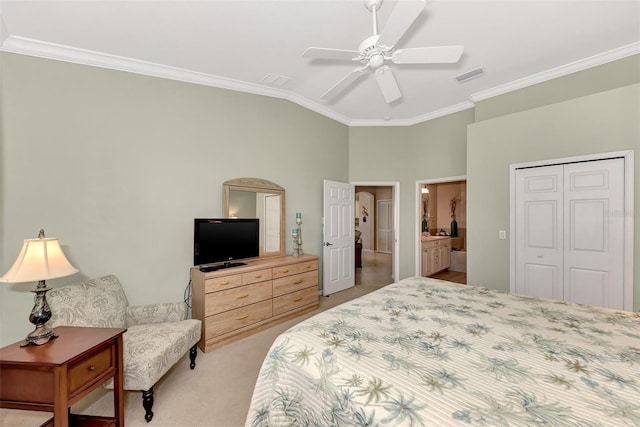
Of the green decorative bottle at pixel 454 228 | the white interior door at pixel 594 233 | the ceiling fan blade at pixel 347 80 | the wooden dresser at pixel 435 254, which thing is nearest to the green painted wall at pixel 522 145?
the white interior door at pixel 594 233

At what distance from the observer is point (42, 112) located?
238 cm

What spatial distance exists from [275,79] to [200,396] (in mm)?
3499

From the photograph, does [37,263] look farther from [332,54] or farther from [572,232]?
[572,232]

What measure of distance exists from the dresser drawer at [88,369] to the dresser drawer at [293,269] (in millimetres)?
1822

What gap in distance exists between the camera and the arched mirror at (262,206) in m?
3.33

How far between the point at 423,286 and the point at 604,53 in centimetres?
330

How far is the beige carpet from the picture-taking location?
179 centimetres

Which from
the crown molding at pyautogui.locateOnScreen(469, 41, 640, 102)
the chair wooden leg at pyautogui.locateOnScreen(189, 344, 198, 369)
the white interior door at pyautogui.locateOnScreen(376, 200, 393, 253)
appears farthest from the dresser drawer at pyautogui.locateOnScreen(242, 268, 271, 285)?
the white interior door at pyautogui.locateOnScreen(376, 200, 393, 253)

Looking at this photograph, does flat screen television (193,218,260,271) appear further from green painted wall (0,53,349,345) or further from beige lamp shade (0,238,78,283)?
beige lamp shade (0,238,78,283)

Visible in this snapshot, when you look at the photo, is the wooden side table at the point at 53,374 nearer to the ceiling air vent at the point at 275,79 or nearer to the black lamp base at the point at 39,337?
the black lamp base at the point at 39,337

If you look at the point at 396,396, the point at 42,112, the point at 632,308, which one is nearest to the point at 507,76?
the point at 632,308

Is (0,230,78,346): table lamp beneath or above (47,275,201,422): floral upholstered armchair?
above

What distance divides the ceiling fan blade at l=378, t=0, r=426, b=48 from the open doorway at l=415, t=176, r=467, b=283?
3.28 metres

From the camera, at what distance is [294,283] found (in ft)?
11.5
